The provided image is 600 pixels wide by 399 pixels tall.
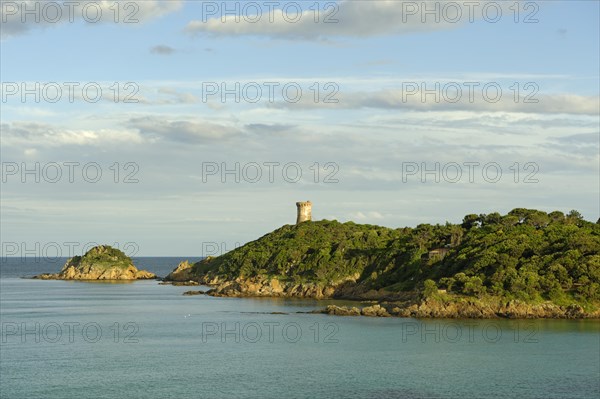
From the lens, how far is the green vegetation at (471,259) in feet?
383

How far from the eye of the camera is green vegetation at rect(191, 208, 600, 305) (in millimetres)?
116875

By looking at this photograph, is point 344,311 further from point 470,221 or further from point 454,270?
point 470,221

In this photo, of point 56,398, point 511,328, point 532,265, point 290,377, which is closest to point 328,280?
point 532,265

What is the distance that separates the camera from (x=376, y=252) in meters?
172

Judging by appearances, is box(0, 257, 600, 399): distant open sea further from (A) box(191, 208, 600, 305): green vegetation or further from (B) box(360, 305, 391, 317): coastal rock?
(A) box(191, 208, 600, 305): green vegetation

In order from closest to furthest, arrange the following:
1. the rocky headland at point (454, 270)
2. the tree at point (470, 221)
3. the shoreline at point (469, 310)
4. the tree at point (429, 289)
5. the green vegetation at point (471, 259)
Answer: the shoreline at point (469, 310), the rocky headland at point (454, 270), the green vegetation at point (471, 259), the tree at point (429, 289), the tree at point (470, 221)

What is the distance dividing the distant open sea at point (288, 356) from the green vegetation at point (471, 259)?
27.8 ft

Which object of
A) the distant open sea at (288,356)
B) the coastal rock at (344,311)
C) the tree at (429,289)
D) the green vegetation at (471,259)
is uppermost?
the green vegetation at (471,259)

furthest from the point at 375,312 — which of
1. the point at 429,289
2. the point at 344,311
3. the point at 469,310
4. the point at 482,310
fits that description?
the point at 482,310

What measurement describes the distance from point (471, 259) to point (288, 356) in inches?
2132

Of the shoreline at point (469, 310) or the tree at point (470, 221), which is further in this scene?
the tree at point (470, 221)

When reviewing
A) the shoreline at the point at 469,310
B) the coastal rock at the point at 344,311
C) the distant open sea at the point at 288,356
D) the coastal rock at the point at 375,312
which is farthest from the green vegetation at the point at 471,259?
the coastal rock at the point at 344,311

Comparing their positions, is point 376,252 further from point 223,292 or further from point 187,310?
point 187,310

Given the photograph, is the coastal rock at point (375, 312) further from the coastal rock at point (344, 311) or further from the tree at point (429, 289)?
the tree at point (429, 289)
